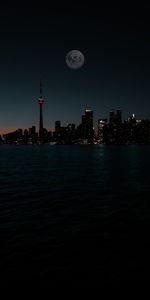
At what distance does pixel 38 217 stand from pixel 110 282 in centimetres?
1323

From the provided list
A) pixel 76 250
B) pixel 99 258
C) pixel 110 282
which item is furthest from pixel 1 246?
pixel 110 282

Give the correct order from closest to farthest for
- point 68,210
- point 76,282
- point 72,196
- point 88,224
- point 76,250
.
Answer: point 76,282 → point 76,250 → point 88,224 → point 68,210 → point 72,196

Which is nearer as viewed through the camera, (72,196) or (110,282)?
(110,282)

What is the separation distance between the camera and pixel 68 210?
29.2 meters

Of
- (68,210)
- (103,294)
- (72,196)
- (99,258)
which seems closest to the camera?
(103,294)

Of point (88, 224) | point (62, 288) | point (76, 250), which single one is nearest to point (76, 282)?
point (62, 288)

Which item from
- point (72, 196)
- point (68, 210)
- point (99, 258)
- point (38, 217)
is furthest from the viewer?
point (72, 196)

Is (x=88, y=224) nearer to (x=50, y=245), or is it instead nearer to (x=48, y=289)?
(x=50, y=245)

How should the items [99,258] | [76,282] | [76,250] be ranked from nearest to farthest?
[76,282] → [99,258] → [76,250]

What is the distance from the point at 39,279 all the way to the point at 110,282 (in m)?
3.22

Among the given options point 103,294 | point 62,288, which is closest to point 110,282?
point 103,294

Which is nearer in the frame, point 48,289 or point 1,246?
point 48,289

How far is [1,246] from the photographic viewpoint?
61.1 feet

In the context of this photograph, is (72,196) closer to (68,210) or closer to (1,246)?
(68,210)
